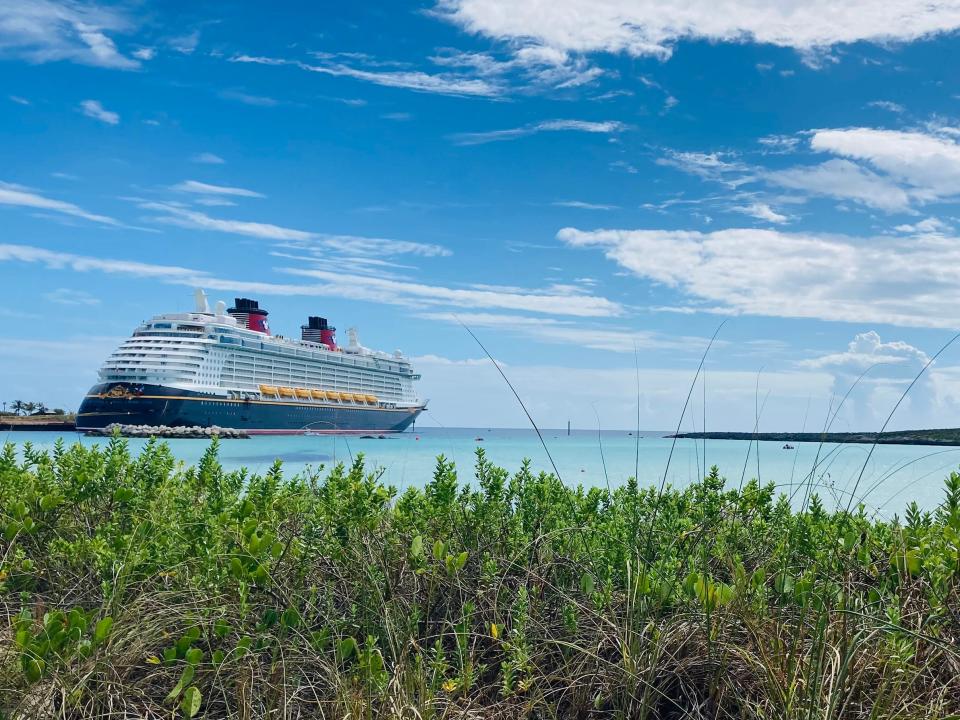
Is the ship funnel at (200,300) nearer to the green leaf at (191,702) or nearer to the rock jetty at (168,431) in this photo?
the rock jetty at (168,431)

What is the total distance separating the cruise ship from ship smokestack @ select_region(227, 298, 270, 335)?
0.09 meters

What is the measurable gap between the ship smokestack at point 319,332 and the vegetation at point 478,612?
219 feet

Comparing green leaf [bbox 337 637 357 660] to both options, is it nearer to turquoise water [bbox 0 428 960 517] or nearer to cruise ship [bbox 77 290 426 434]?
turquoise water [bbox 0 428 960 517]

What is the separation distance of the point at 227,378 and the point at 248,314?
28.9ft

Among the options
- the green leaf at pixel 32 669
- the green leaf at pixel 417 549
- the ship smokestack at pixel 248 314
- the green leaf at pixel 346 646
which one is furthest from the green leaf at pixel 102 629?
the ship smokestack at pixel 248 314

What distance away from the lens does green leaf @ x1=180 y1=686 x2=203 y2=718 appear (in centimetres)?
260

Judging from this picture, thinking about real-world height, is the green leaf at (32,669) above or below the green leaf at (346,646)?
below

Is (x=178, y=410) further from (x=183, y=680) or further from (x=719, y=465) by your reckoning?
(x=183, y=680)

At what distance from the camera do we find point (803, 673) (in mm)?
2562

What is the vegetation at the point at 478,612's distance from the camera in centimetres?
268

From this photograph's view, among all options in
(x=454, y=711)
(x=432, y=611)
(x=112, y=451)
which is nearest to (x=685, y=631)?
(x=454, y=711)

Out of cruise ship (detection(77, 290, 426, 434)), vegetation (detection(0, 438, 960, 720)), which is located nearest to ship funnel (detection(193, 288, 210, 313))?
cruise ship (detection(77, 290, 426, 434))

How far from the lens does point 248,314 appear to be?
6359 centimetres

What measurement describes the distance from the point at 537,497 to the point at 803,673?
192 cm
